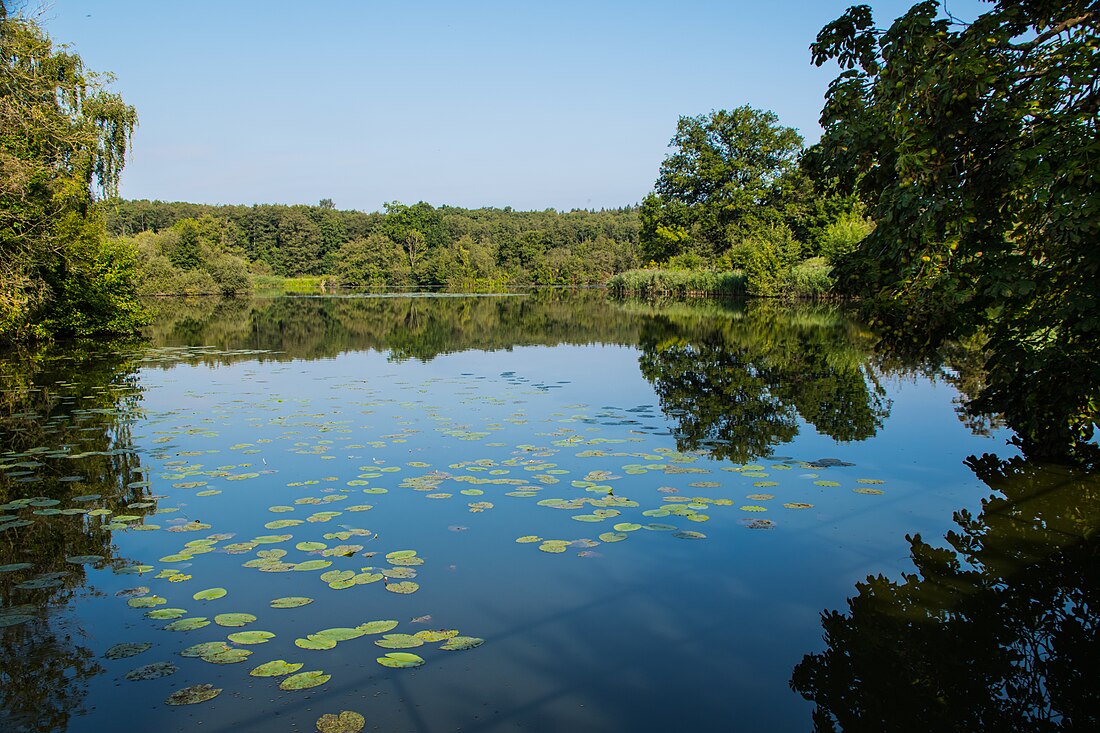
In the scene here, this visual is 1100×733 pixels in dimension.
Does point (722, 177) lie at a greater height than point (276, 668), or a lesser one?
greater

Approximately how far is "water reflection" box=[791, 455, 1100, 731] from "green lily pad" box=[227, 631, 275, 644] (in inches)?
112

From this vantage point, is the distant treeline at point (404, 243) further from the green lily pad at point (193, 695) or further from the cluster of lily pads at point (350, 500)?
the green lily pad at point (193, 695)

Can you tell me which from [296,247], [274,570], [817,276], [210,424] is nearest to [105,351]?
[210,424]

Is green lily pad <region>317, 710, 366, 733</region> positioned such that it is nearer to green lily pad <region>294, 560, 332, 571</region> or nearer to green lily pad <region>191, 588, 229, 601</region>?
green lily pad <region>191, 588, 229, 601</region>

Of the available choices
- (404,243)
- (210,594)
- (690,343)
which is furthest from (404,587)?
(404,243)

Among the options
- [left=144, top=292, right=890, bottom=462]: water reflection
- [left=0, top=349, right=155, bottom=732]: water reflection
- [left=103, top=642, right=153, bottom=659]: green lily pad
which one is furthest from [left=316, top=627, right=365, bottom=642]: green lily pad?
[left=144, top=292, right=890, bottom=462]: water reflection

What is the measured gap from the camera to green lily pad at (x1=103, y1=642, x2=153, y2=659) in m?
3.86

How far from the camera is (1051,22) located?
686cm

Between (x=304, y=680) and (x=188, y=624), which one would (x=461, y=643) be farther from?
(x=188, y=624)

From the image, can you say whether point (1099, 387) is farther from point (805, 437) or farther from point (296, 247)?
point (296, 247)

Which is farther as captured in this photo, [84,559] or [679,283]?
[679,283]

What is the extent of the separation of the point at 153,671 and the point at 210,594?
35.7 inches

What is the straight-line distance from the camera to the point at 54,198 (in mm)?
18375

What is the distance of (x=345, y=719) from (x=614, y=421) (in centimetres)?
706
